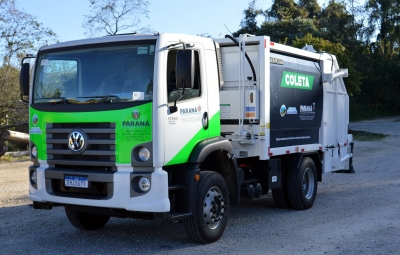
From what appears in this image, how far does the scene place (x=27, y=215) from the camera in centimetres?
968

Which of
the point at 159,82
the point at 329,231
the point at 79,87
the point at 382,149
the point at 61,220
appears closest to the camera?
the point at 159,82

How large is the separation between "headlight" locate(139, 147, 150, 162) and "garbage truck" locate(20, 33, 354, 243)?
0.01 meters

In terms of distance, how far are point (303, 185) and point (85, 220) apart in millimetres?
4089

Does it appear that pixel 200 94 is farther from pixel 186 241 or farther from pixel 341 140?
pixel 341 140

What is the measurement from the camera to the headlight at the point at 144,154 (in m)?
6.48

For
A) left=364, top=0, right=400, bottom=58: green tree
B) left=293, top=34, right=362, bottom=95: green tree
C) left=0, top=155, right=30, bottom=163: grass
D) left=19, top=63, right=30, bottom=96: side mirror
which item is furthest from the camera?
left=364, top=0, right=400, bottom=58: green tree

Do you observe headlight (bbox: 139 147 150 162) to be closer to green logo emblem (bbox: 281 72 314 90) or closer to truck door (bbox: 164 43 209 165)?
truck door (bbox: 164 43 209 165)

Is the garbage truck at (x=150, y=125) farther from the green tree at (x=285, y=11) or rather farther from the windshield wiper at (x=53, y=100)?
the green tree at (x=285, y=11)

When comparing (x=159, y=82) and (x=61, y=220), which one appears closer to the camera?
(x=159, y=82)

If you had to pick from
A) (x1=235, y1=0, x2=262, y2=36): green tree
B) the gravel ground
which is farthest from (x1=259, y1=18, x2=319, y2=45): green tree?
the gravel ground

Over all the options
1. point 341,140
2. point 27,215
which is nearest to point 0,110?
point 27,215

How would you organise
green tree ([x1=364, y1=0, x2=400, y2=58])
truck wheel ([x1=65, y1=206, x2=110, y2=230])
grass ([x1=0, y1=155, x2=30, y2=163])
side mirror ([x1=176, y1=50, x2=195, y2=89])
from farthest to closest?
green tree ([x1=364, y1=0, x2=400, y2=58]) → grass ([x1=0, y1=155, x2=30, y2=163]) → truck wheel ([x1=65, y1=206, x2=110, y2=230]) → side mirror ([x1=176, y1=50, x2=195, y2=89])

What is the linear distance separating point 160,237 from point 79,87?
99.2 inches

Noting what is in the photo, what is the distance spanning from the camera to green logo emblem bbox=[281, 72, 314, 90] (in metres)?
9.14
